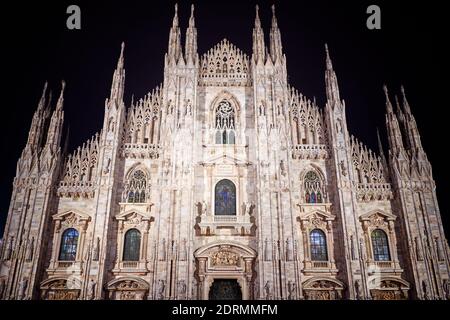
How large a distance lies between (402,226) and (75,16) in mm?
23615

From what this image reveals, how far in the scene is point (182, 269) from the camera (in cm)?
2305

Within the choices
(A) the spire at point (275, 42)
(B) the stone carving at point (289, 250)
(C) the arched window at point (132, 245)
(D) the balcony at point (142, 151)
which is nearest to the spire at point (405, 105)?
(A) the spire at point (275, 42)

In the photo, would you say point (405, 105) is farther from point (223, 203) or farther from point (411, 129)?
point (223, 203)

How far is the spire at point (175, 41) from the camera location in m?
29.3

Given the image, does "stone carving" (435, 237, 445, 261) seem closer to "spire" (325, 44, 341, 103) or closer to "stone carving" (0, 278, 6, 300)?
"spire" (325, 44, 341, 103)

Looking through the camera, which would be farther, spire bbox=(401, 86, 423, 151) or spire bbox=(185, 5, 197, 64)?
spire bbox=(185, 5, 197, 64)

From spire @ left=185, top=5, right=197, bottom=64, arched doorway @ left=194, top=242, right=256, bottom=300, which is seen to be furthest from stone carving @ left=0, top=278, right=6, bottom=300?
spire @ left=185, top=5, right=197, bottom=64

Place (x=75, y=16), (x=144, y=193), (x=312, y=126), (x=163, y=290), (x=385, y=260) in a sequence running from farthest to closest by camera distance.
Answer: (x=312, y=126) < (x=144, y=193) < (x=385, y=260) < (x=163, y=290) < (x=75, y=16)

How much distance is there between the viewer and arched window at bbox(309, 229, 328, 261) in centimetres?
2456

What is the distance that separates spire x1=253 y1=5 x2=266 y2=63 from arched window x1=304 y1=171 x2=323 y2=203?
9679mm

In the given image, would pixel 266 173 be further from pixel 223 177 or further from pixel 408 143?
pixel 408 143

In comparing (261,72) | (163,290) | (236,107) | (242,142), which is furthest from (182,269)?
(261,72)

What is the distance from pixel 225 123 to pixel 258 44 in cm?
698

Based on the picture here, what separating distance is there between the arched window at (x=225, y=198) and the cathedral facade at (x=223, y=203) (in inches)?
3.9
